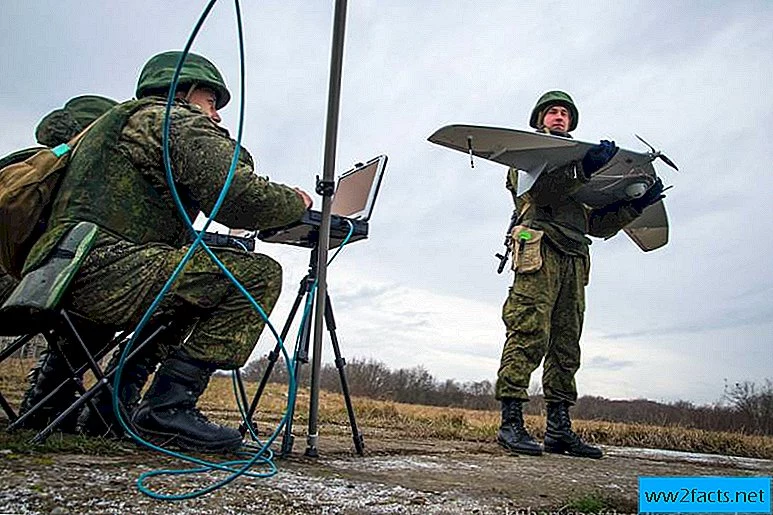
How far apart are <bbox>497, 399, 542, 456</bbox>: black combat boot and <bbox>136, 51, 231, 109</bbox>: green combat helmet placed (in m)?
2.29

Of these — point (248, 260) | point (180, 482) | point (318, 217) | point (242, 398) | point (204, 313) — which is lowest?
point (180, 482)

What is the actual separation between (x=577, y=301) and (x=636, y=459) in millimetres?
969

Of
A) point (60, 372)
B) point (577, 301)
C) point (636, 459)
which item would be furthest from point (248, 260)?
point (636, 459)

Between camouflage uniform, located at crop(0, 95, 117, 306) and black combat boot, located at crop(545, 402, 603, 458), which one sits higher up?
camouflage uniform, located at crop(0, 95, 117, 306)

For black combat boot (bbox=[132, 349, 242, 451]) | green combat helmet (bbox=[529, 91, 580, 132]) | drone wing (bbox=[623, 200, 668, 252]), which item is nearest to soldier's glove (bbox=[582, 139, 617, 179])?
green combat helmet (bbox=[529, 91, 580, 132])

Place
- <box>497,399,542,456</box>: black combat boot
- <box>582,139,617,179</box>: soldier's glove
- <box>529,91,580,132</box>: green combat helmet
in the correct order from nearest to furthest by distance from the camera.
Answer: <box>497,399,542,456</box>: black combat boot
<box>582,139,617,179</box>: soldier's glove
<box>529,91,580,132</box>: green combat helmet

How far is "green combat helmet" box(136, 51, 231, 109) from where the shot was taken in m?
2.76

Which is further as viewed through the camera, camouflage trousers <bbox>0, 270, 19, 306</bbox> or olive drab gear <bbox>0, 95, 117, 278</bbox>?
camouflage trousers <bbox>0, 270, 19, 306</bbox>

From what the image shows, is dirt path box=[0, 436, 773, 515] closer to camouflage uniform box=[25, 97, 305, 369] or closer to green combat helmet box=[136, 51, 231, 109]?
camouflage uniform box=[25, 97, 305, 369]

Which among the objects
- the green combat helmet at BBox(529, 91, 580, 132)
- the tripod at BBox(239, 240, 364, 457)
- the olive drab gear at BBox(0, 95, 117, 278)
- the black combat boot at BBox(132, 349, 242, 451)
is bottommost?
the black combat boot at BBox(132, 349, 242, 451)

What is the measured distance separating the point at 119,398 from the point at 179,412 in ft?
1.43

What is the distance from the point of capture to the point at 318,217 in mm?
2898

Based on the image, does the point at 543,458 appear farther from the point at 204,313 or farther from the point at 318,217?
the point at 204,313

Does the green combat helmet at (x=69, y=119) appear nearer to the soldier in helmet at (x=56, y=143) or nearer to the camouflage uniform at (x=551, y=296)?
the soldier in helmet at (x=56, y=143)
